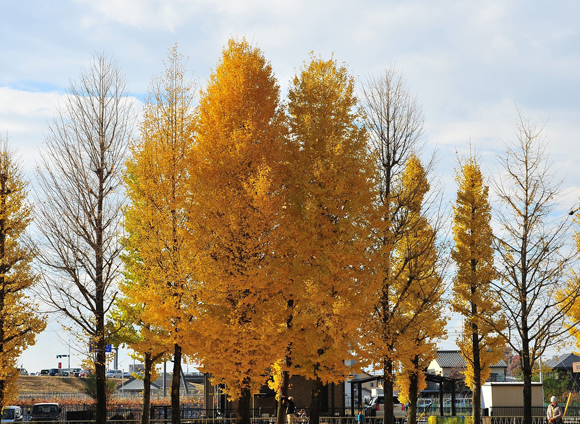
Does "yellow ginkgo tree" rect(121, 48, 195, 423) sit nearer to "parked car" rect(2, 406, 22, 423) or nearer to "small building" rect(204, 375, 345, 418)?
"small building" rect(204, 375, 345, 418)

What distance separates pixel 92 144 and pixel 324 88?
868cm

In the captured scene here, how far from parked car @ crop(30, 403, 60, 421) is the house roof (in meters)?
43.4

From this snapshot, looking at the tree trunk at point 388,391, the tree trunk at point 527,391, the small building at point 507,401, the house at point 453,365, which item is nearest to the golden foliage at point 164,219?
the tree trunk at point 388,391

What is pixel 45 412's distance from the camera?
35.4 meters

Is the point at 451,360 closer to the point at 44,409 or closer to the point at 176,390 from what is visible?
the point at 44,409

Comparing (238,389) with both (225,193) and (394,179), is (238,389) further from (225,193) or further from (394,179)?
(394,179)

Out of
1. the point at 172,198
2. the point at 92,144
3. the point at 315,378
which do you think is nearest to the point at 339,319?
the point at 315,378

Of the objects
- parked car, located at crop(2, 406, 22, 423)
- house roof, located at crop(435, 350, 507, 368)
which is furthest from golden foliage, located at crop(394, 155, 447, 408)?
house roof, located at crop(435, 350, 507, 368)

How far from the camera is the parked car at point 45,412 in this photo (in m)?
34.4

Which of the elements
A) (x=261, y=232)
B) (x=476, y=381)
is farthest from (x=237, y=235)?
(x=476, y=381)

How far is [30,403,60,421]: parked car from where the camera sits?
34.4 m

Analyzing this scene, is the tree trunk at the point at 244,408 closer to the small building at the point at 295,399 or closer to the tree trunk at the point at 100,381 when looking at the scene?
the tree trunk at the point at 100,381

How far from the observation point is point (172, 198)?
1800 cm

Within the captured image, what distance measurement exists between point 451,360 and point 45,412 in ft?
155
